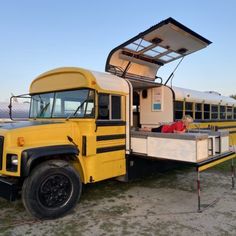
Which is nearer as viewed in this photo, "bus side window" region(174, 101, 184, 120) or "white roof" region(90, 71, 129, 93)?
"white roof" region(90, 71, 129, 93)

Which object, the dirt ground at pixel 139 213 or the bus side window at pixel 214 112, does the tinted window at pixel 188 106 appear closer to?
the bus side window at pixel 214 112

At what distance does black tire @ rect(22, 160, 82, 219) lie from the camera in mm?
3830

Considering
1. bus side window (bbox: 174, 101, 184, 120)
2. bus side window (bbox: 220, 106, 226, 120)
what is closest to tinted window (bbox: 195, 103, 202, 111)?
bus side window (bbox: 174, 101, 184, 120)

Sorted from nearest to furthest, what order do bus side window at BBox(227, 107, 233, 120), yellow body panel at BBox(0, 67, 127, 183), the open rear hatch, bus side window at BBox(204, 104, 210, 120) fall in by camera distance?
1. yellow body panel at BBox(0, 67, 127, 183)
2. the open rear hatch
3. bus side window at BBox(204, 104, 210, 120)
4. bus side window at BBox(227, 107, 233, 120)

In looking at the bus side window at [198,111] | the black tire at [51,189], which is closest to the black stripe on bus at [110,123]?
the black tire at [51,189]

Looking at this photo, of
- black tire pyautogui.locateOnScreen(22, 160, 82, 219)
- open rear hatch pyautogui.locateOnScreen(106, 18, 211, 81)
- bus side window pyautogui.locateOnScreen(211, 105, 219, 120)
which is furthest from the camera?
bus side window pyautogui.locateOnScreen(211, 105, 219, 120)

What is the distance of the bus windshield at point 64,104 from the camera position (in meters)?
4.61

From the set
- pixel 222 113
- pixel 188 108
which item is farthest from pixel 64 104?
pixel 222 113

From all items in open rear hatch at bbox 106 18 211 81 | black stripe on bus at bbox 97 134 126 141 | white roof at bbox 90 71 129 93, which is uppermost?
open rear hatch at bbox 106 18 211 81

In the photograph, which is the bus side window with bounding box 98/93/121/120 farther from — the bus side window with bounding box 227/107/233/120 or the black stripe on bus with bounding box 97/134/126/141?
the bus side window with bounding box 227/107/233/120

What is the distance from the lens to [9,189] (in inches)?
147

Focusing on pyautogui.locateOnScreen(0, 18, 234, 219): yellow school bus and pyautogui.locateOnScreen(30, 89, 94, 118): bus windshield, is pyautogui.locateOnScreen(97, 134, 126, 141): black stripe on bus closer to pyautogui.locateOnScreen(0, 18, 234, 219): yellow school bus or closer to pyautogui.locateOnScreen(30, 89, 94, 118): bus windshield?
pyautogui.locateOnScreen(0, 18, 234, 219): yellow school bus

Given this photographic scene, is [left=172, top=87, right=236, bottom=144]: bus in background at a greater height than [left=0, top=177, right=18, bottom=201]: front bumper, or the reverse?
[left=172, top=87, right=236, bottom=144]: bus in background

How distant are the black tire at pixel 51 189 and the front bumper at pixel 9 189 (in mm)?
125
